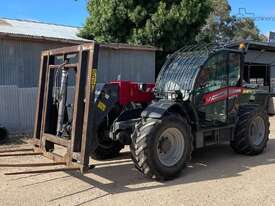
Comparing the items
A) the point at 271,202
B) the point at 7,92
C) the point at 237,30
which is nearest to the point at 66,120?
the point at 271,202

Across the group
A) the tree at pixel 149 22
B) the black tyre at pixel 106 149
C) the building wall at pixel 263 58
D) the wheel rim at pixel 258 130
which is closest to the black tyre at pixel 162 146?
the black tyre at pixel 106 149

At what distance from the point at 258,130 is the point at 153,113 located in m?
3.57

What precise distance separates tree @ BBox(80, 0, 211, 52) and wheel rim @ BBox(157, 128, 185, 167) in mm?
11760

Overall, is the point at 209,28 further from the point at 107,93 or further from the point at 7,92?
the point at 107,93

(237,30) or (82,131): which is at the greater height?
(237,30)

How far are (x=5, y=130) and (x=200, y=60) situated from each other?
6.25 m

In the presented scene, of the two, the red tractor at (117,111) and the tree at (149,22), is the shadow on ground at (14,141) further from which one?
the tree at (149,22)

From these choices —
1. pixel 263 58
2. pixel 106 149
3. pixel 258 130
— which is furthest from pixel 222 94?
Result: pixel 263 58

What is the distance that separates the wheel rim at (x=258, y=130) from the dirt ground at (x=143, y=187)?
0.97 meters

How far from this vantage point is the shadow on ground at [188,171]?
7.46 metres

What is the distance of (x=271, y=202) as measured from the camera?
6516 mm

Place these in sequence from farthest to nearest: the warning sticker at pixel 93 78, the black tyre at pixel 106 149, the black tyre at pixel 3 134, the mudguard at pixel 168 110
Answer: the black tyre at pixel 3 134 < the black tyre at pixel 106 149 < the mudguard at pixel 168 110 < the warning sticker at pixel 93 78

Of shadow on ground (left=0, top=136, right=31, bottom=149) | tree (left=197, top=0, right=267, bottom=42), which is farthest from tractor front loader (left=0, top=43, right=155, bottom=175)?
tree (left=197, top=0, right=267, bottom=42)

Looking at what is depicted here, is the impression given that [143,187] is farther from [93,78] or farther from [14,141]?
[14,141]
